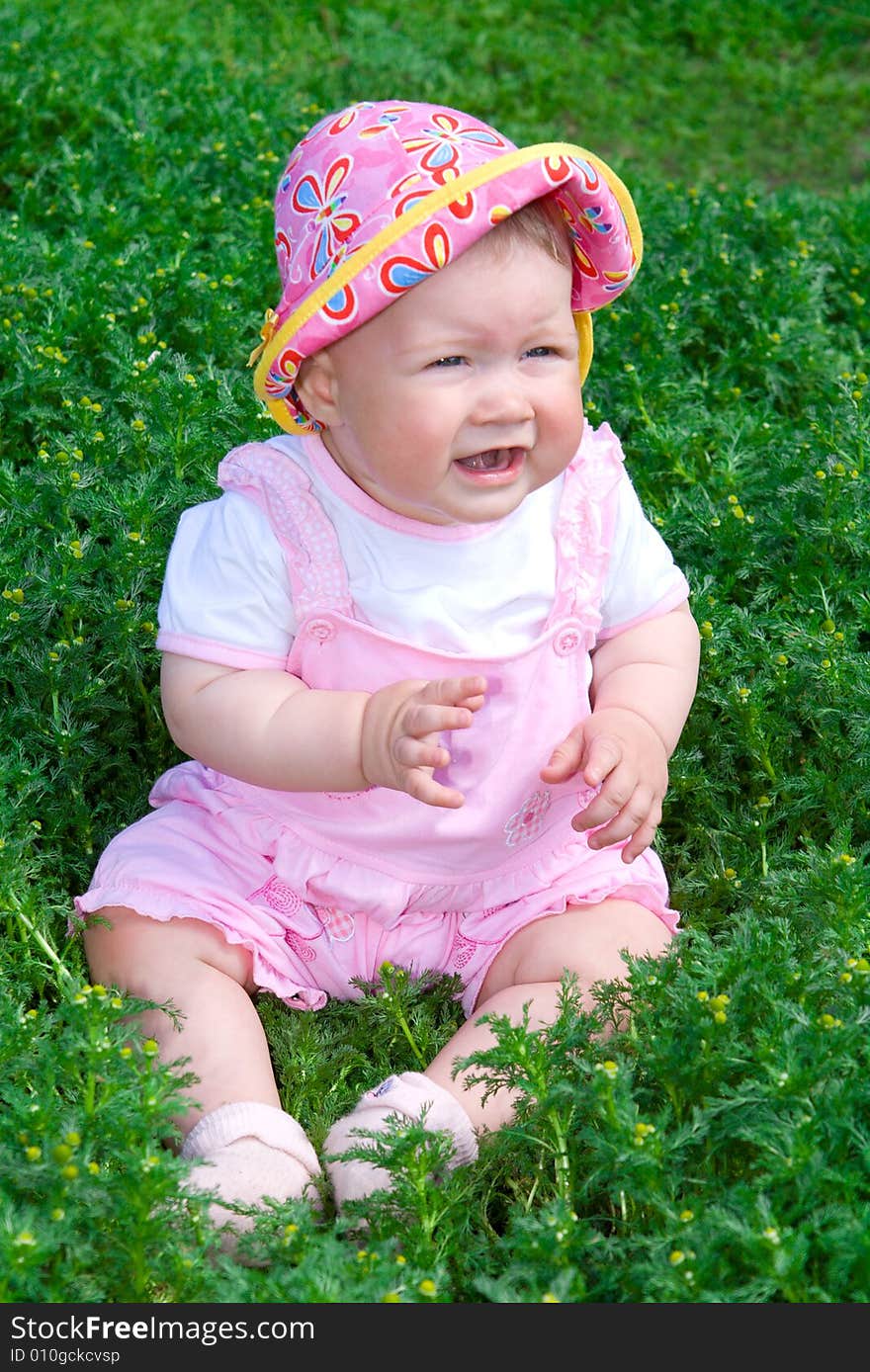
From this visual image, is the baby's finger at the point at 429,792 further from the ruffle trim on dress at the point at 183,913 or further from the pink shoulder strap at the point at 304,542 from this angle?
the ruffle trim on dress at the point at 183,913

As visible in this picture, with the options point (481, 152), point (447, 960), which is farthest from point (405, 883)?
point (481, 152)

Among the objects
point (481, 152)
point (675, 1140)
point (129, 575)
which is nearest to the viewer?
point (675, 1140)

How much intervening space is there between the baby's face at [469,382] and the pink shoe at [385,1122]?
3.39ft

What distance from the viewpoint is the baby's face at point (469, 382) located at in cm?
271

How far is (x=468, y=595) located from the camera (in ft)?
10.2

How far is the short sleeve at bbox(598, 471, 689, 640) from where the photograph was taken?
10.9ft

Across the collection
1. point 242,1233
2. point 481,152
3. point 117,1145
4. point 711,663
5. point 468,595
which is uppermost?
point 481,152

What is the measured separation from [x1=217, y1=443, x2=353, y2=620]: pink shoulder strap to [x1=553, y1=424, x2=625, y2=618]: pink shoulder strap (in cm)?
45

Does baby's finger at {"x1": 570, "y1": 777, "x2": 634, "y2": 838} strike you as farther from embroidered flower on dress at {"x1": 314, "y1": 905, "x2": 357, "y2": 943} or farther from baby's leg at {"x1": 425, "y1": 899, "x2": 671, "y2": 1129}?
embroidered flower on dress at {"x1": 314, "y1": 905, "x2": 357, "y2": 943}

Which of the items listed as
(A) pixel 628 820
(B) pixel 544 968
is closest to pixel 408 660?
(A) pixel 628 820

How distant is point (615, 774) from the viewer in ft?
9.75

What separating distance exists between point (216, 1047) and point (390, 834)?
53 cm

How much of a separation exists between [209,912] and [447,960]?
0.52 meters

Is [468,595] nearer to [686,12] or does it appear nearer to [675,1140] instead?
[675,1140]
